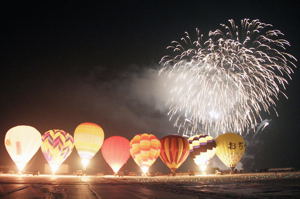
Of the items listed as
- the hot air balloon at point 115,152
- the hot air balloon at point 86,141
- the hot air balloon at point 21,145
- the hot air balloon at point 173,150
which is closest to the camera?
the hot air balloon at point 21,145

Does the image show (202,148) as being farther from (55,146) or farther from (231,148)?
(55,146)

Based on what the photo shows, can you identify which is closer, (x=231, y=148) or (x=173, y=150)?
(x=173, y=150)

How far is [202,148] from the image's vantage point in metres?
48.4

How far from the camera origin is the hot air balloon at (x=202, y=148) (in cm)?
4834

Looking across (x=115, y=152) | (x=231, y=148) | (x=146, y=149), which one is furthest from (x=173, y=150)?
(x=231, y=148)

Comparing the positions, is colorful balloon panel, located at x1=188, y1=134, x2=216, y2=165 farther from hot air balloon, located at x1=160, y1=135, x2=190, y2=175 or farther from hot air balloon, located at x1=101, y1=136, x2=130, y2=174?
hot air balloon, located at x1=101, y1=136, x2=130, y2=174

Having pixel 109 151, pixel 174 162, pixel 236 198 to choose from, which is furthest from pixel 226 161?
pixel 236 198

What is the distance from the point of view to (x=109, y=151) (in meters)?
46.6

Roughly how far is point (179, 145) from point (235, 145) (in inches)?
436

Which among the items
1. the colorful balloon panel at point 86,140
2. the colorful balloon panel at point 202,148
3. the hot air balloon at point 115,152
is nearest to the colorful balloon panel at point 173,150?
the colorful balloon panel at point 202,148

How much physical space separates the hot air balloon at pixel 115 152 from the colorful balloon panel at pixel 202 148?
11.0 m

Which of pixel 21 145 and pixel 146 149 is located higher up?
pixel 21 145

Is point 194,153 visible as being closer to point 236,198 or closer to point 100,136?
point 100,136

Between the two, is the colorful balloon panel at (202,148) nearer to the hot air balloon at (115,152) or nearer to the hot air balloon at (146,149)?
the hot air balloon at (146,149)
